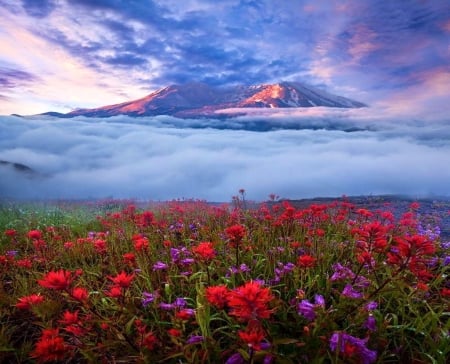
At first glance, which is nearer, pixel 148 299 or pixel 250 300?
pixel 250 300

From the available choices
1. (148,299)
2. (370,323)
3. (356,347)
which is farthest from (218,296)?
(148,299)

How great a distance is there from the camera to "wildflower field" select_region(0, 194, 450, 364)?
1996 mm

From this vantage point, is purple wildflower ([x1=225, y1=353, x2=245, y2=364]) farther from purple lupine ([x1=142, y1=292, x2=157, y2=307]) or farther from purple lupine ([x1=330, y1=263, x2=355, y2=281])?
purple lupine ([x1=330, y1=263, x2=355, y2=281])

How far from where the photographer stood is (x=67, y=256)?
513 centimetres

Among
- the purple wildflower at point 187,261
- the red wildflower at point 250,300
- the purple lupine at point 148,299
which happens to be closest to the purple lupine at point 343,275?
the purple wildflower at point 187,261

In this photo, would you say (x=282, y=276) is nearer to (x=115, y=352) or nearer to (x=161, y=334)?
(x=161, y=334)

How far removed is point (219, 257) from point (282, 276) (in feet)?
3.09

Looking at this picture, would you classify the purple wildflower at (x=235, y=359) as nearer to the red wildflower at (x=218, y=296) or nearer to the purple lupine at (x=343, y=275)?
the red wildflower at (x=218, y=296)

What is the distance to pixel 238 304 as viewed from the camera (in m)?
1.46

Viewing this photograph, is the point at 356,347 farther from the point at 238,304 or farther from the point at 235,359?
the point at 238,304

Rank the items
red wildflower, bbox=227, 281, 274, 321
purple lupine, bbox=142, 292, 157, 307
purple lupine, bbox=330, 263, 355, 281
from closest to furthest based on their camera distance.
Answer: red wildflower, bbox=227, 281, 274, 321, purple lupine, bbox=142, 292, 157, 307, purple lupine, bbox=330, 263, 355, 281

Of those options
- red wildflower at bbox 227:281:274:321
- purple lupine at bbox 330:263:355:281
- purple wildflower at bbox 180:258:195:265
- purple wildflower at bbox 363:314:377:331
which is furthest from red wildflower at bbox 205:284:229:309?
purple wildflower at bbox 180:258:195:265

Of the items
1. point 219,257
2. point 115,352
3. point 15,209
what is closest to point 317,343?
point 115,352

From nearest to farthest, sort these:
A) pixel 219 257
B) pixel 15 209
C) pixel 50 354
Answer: pixel 50 354
pixel 219 257
pixel 15 209
